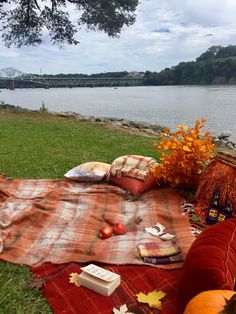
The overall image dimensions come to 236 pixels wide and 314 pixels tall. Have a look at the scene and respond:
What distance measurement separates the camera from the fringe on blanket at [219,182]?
4.72 meters

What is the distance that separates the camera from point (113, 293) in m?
3.16

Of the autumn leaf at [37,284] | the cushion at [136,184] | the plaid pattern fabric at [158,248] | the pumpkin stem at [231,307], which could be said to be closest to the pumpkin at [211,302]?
the pumpkin stem at [231,307]

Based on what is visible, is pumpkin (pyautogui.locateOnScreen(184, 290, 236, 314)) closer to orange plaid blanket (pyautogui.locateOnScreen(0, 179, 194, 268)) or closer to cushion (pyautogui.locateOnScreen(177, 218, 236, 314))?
cushion (pyautogui.locateOnScreen(177, 218, 236, 314))

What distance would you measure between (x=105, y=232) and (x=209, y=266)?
1792 mm

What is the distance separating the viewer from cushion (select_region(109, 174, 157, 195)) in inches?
221

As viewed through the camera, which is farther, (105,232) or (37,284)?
(105,232)

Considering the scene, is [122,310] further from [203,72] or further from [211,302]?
[203,72]

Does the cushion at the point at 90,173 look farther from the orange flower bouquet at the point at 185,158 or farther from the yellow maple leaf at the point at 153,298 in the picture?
the yellow maple leaf at the point at 153,298

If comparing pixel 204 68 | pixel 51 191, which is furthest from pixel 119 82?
pixel 51 191

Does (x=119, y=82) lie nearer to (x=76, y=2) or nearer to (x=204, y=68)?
(x=204, y=68)

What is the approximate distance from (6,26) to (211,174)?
1801cm

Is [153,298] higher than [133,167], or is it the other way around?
[133,167]

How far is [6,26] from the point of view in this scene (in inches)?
774

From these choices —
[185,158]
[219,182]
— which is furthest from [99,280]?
[185,158]
